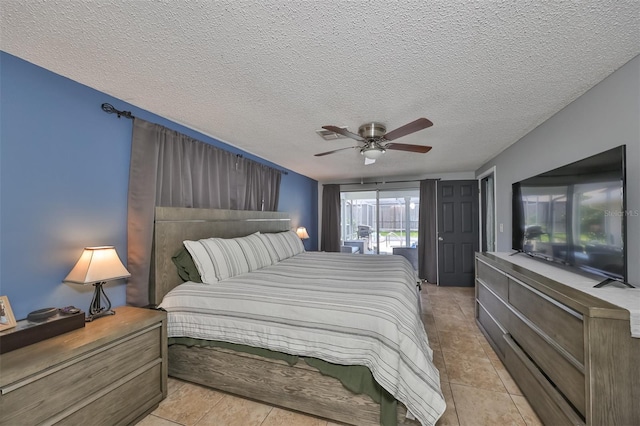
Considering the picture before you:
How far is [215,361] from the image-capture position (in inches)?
73.6

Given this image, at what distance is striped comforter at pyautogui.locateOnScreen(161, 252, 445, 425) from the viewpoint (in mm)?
1405

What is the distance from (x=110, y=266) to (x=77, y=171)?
725 millimetres

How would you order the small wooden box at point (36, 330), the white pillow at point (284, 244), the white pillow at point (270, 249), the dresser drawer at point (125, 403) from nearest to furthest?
the small wooden box at point (36, 330), the dresser drawer at point (125, 403), the white pillow at point (270, 249), the white pillow at point (284, 244)

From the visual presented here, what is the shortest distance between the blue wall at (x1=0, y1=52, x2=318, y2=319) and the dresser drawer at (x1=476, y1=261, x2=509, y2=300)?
3226 mm

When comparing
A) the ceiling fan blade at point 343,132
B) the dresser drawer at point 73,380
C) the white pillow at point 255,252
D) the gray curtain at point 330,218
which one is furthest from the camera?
the gray curtain at point 330,218

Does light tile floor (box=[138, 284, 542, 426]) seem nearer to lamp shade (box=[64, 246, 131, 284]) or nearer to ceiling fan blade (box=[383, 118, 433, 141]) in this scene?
lamp shade (box=[64, 246, 131, 284])

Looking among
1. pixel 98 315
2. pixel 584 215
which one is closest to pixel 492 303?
pixel 584 215

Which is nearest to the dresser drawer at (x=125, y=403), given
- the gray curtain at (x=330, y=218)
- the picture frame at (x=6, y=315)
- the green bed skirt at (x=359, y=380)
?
the picture frame at (x=6, y=315)

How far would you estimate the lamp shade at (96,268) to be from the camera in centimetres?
157

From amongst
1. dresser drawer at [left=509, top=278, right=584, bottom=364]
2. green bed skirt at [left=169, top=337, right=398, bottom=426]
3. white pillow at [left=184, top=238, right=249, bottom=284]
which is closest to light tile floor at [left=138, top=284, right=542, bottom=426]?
green bed skirt at [left=169, top=337, right=398, bottom=426]

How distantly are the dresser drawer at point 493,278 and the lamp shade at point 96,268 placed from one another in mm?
3006

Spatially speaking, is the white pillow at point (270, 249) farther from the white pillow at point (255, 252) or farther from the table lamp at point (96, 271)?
the table lamp at point (96, 271)

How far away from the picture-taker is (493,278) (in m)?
2.47

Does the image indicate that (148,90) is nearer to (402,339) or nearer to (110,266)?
(110,266)
